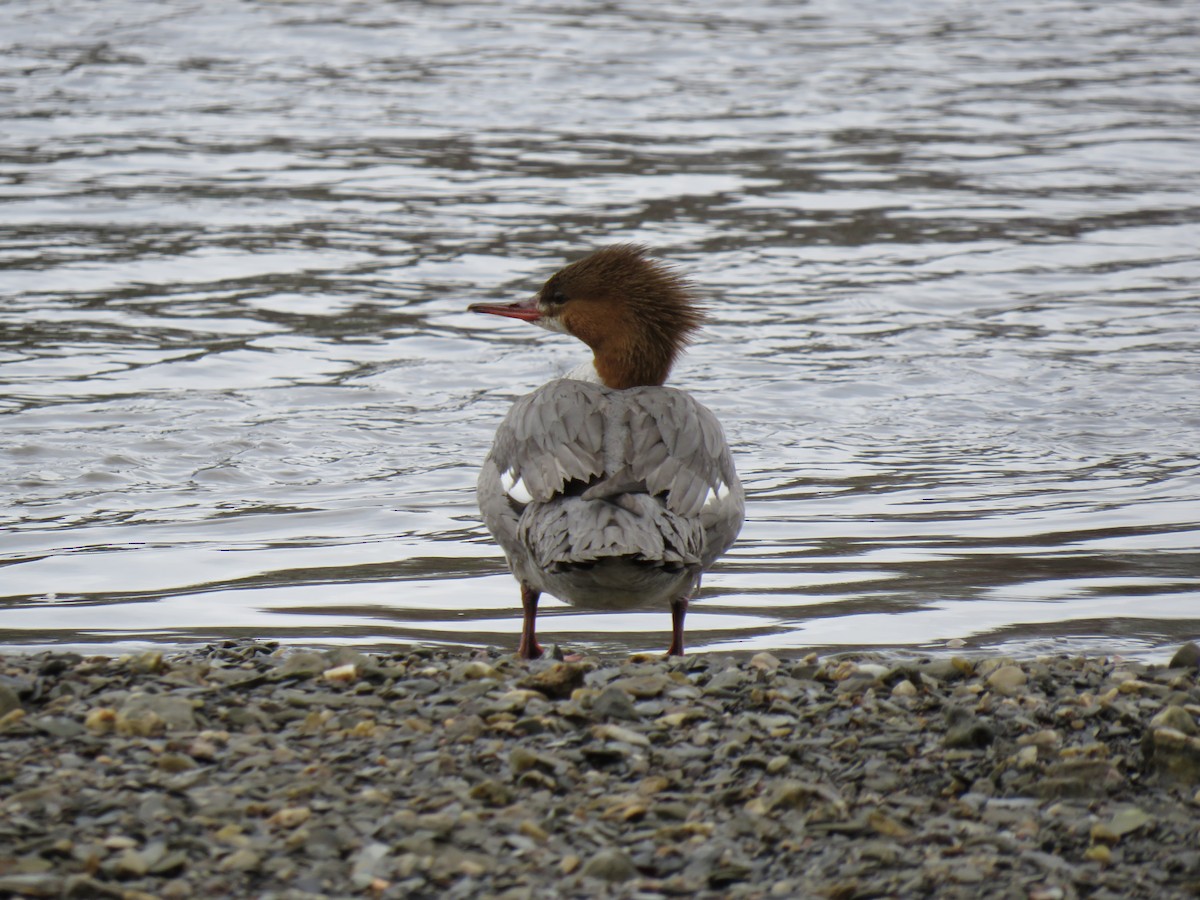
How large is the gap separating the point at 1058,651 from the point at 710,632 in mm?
1182

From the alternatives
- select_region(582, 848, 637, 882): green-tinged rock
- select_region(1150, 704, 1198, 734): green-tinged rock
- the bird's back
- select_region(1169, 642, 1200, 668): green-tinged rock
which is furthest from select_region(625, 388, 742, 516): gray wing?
select_region(582, 848, 637, 882): green-tinged rock

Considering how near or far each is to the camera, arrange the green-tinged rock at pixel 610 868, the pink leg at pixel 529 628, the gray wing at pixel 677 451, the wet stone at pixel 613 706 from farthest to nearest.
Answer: the pink leg at pixel 529 628 → the gray wing at pixel 677 451 → the wet stone at pixel 613 706 → the green-tinged rock at pixel 610 868

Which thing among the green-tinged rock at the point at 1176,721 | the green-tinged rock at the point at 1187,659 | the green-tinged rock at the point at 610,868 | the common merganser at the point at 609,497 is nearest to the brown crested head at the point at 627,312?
the common merganser at the point at 609,497

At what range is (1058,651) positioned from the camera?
224 inches

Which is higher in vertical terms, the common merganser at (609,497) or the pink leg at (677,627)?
the common merganser at (609,497)

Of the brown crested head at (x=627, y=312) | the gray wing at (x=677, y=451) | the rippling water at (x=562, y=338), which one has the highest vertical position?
the brown crested head at (x=627, y=312)

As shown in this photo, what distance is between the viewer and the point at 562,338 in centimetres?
1162

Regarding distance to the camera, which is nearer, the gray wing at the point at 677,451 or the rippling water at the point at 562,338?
the gray wing at the point at 677,451

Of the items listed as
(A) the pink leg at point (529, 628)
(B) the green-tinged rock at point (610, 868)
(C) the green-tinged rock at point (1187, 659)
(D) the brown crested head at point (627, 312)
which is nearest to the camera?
(B) the green-tinged rock at point (610, 868)

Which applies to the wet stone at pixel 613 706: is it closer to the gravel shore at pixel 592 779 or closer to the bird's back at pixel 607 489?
the gravel shore at pixel 592 779

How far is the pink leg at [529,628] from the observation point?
5.57m

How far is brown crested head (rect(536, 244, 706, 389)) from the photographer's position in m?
6.52

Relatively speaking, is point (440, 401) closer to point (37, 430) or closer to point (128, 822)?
point (37, 430)

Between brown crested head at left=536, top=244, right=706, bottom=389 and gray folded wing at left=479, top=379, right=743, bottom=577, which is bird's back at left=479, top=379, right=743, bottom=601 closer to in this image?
gray folded wing at left=479, top=379, right=743, bottom=577
